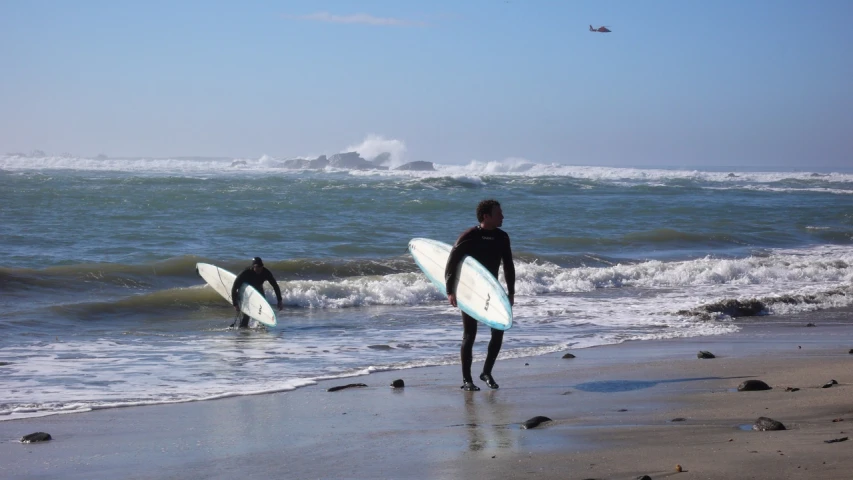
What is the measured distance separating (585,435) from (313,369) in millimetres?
3855

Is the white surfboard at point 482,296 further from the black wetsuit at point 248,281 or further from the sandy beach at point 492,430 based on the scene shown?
the black wetsuit at point 248,281

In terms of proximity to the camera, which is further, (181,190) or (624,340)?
(181,190)

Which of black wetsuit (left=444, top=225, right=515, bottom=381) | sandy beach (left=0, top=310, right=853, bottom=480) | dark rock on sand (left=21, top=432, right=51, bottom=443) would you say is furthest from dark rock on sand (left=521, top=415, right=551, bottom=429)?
dark rock on sand (left=21, top=432, right=51, bottom=443)

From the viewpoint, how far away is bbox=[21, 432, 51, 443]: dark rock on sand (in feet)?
17.3

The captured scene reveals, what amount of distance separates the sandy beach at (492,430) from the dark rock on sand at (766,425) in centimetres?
9

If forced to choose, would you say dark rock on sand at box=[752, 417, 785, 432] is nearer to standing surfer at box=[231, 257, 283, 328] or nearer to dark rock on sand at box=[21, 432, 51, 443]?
dark rock on sand at box=[21, 432, 51, 443]

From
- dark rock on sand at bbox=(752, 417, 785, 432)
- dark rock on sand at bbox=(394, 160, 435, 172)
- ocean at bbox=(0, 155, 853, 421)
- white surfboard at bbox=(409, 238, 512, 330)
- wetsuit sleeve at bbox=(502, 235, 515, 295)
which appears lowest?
ocean at bbox=(0, 155, 853, 421)

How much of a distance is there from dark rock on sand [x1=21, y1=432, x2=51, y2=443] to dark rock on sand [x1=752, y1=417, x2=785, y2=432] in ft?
13.6

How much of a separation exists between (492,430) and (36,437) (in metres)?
2.75

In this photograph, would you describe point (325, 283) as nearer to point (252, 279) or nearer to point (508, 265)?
point (252, 279)

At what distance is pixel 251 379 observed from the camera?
7703mm

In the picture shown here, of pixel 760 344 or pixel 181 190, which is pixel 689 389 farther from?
pixel 181 190

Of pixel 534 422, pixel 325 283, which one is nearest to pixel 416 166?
pixel 325 283

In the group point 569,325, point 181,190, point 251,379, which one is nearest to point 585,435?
point 251,379
